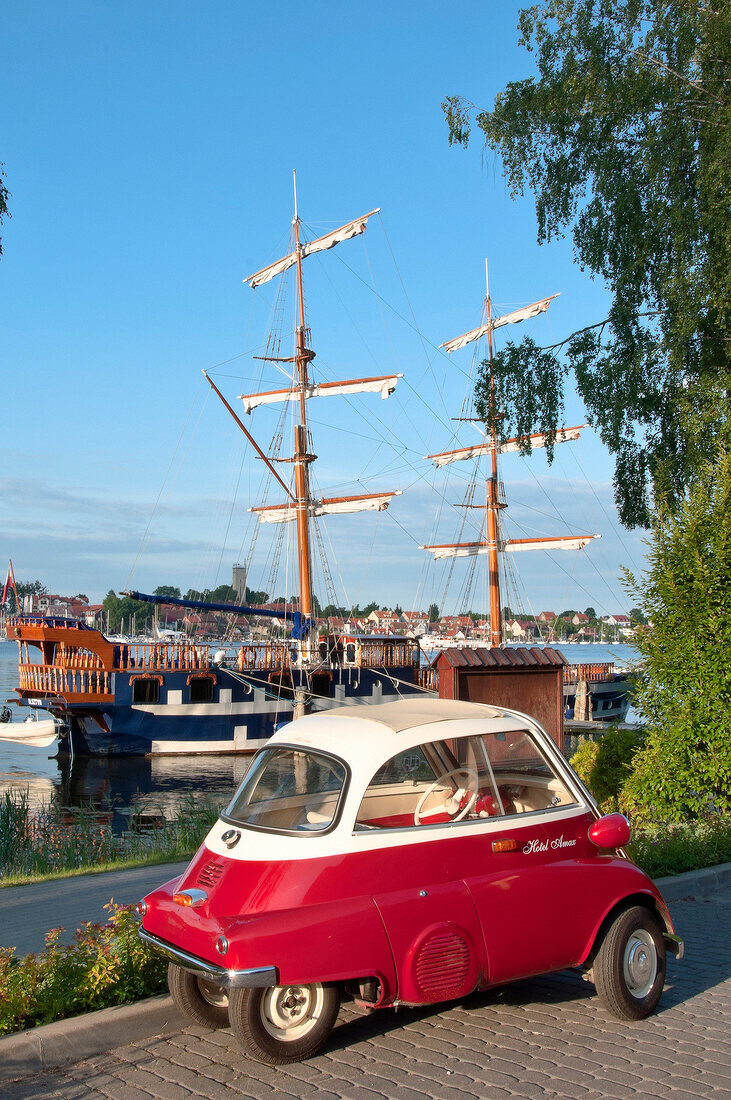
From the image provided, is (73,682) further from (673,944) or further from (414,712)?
(673,944)

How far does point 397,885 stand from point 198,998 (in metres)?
1.33

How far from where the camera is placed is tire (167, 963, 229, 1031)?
16.4 feet

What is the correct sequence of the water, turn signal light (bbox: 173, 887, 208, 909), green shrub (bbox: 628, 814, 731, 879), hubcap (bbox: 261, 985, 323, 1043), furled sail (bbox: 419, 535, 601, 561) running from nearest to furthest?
hubcap (bbox: 261, 985, 323, 1043) < turn signal light (bbox: 173, 887, 208, 909) < green shrub (bbox: 628, 814, 731, 879) < the water < furled sail (bbox: 419, 535, 601, 561)

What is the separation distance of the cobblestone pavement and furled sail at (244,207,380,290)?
36195 mm

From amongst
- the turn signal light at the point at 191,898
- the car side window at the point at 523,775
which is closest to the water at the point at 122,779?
the turn signal light at the point at 191,898

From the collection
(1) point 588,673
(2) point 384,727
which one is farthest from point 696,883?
(1) point 588,673

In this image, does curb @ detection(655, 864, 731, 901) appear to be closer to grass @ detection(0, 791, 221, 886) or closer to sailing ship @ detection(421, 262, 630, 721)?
grass @ detection(0, 791, 221, 886)

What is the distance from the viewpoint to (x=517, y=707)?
32.9 ft

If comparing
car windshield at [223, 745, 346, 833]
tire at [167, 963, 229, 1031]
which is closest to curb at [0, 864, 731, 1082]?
tire at [167, 963, 229, 1031]

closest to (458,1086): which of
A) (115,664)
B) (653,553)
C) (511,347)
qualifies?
(653,553)

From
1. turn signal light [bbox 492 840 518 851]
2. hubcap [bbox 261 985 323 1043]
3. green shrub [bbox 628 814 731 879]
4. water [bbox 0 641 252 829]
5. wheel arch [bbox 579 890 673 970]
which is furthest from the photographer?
water [bbox 0 641 252 829]

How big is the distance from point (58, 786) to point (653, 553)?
69.1 feet

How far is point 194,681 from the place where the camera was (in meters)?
32.6

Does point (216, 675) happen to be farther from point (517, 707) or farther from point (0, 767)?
point (517, 707)
